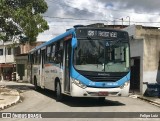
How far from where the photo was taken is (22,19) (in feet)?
84.1

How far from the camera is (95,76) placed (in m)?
16.5

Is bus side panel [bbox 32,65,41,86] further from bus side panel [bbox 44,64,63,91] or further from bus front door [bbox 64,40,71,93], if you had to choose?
bus front door [bbox 64,40,71,93]

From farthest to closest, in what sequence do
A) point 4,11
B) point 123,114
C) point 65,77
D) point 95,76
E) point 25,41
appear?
1. point 25,41
2. point 4,11
3. point 65,77
4. point 95,76
5. point 123,114

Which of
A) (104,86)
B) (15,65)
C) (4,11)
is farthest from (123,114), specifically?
(15,65)

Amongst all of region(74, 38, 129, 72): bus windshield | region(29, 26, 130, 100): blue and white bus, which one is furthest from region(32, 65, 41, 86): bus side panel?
region(74, 38, 129, 72): bus windshield

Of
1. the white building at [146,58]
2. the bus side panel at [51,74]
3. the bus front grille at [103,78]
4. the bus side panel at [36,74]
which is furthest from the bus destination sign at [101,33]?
the bus side panel at [36,74]

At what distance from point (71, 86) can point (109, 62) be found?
192cm

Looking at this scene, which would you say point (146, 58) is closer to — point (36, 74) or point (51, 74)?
point (36, 74)

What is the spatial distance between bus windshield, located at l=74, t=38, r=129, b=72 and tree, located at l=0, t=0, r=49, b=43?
A: 9.74 metres

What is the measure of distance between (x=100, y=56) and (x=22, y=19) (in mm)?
10379

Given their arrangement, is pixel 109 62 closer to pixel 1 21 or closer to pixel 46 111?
pixel 46 111

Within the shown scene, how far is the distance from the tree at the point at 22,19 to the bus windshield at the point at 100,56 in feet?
32.0

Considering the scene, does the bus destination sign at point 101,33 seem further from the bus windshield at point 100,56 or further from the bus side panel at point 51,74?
the bus side panel at point 51,74

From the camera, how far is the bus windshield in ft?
54.3
